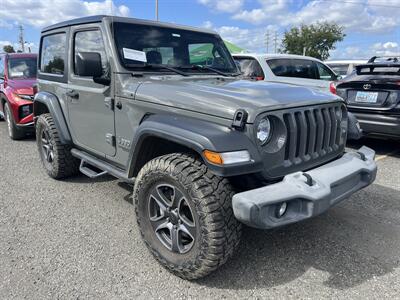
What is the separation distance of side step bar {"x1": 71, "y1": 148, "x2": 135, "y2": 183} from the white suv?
12.5 feet

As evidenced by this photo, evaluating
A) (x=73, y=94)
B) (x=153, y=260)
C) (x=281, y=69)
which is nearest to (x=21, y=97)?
(x=73, y=94)

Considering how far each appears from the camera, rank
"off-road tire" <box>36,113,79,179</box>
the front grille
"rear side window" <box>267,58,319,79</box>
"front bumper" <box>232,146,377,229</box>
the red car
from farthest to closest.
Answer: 1. "rear side window" <box>267,58,319,79</box>
2. the red car
3. "off-road tire" <box>36,113,79,179</box>
4. the front grille
5. "front bumper" <box>232,146,377,229</box>

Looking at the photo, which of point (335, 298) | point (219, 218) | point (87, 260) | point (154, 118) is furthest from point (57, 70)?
point (335, 298)

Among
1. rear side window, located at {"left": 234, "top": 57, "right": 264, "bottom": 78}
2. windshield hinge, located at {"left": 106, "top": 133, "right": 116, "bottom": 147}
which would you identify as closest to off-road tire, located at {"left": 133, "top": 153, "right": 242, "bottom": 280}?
windshield hinge, located at {"left": 106, "top": 133, "right": 116, "bottom": 147}

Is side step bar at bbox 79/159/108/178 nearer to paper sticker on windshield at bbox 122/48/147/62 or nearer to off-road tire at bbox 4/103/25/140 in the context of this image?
paper sticker on windshield at bbox 122/48/147/62

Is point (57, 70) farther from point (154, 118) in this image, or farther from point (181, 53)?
point (154, 118)

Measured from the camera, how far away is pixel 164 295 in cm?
252

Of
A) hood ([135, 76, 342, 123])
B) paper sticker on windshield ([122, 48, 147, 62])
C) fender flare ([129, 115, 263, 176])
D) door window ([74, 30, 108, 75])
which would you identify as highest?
door window ([74, 30, 108, 75])

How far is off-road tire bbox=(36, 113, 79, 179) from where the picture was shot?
4.46m

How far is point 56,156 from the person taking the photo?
4.51 meters

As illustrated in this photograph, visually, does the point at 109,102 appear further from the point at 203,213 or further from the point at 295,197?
the point at 295,197

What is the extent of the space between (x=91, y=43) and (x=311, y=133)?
2395 mm

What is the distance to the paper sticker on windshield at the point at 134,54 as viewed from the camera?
11.2 ft

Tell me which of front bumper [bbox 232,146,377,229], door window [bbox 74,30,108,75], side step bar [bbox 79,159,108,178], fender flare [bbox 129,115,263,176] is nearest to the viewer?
front bumper [bbox 232,146,377,229]
